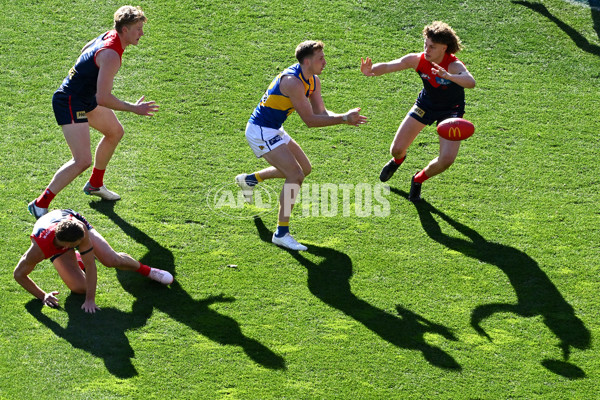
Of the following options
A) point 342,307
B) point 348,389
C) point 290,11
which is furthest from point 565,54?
point 348,389

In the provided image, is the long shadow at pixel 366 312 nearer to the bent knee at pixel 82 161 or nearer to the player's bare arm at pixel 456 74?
the player's bare arm at pixel 456 74

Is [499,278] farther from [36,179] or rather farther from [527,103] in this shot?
[36,179]

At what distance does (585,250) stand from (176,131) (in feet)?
16.1

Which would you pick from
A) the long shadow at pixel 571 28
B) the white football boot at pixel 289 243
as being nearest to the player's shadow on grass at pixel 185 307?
the white football boot at pixel 289 243

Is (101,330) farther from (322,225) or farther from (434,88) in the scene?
(434,88)

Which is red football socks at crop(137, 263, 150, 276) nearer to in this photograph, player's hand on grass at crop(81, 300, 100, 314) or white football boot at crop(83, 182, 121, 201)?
player's hand on grass at crop(81, 300, 100, 314)

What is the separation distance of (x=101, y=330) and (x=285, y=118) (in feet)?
8.67

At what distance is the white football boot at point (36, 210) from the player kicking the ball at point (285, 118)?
2146 mm

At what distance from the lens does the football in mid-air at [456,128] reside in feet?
23.9

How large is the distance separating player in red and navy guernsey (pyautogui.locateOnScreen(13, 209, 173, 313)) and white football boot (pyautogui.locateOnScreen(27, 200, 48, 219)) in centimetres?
88

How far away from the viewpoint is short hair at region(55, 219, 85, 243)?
5766 mm

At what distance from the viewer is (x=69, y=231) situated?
5770mm

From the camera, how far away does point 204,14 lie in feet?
36.9

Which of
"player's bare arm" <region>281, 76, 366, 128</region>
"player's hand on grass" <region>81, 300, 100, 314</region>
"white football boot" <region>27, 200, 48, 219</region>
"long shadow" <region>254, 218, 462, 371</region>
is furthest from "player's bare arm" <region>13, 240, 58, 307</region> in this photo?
"player's bare arm" <region>281, 76, 366, 128</region>
